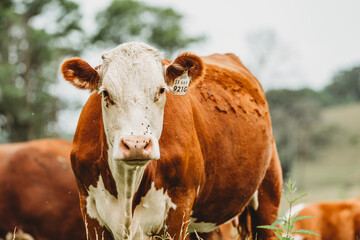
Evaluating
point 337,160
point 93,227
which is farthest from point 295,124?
point 93,227

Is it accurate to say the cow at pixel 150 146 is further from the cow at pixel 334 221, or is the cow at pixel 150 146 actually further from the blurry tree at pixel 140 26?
the blurry tree at pixel 140 26

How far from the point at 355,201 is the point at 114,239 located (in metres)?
5.82

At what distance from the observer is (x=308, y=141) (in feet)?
122

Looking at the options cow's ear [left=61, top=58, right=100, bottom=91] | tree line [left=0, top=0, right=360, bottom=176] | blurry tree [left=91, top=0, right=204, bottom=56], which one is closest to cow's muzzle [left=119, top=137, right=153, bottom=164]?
cow's ear [left=61, top=58, right=100, bottom=91]

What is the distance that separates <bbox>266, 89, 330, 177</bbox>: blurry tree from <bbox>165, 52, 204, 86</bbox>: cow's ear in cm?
2949

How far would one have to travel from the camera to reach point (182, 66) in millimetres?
3459

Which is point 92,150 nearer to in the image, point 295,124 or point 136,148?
point 136,148

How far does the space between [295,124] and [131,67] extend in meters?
33.3

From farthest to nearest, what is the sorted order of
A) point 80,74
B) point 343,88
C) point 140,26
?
point 343,88, point 140,26, point 80,74

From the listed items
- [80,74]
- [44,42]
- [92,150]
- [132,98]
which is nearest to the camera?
[132,98]

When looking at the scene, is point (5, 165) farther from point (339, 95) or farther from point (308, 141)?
point (339, 95)

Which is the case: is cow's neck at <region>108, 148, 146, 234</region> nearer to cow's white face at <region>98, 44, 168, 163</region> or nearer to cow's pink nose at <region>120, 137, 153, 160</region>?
cow's white face at <region>98, 44, 168, 163</region>

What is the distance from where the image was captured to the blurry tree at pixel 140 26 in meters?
24.9


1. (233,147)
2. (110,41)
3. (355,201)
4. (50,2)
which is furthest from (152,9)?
(233,147)
